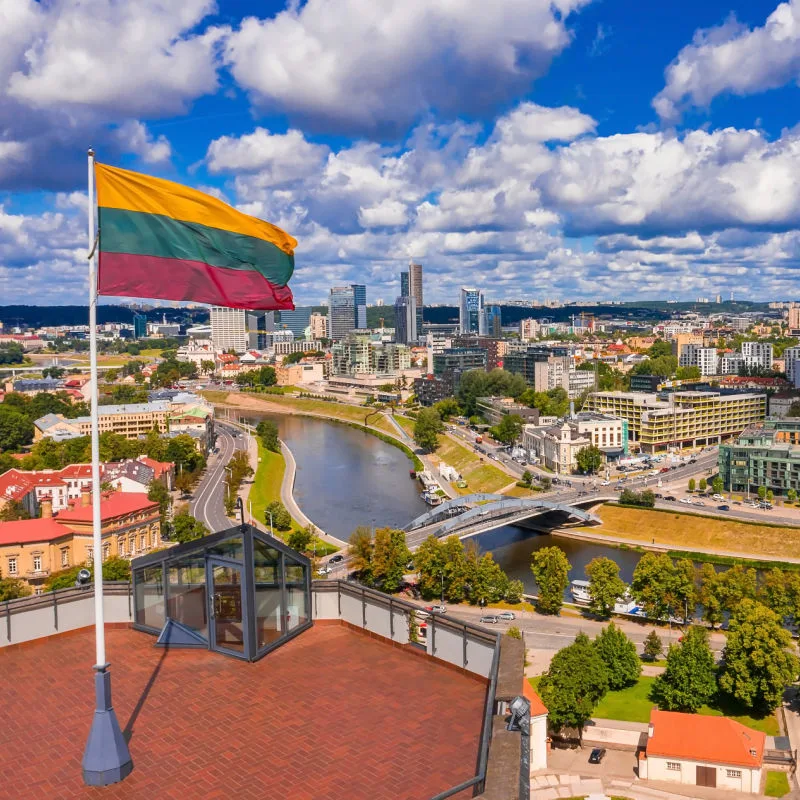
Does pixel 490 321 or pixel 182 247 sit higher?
pixel 490 321

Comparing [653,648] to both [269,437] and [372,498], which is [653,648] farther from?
[269,437]

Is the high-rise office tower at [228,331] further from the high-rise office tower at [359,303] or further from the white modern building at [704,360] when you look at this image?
the white modern building at [704,360]

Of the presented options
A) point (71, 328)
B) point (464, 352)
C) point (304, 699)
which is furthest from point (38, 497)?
point (71, 328)

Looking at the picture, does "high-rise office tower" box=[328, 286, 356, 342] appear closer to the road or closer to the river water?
the river water

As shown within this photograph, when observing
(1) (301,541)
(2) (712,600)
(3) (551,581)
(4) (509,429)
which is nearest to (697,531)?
(2) (712,600)

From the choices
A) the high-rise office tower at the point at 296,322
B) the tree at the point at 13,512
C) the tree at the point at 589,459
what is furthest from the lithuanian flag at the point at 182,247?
the high-rise office tower at the point at 296,322

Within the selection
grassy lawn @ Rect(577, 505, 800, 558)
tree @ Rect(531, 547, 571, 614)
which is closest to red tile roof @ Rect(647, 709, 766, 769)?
tree @ Rect(531, 547, 571, 614)
